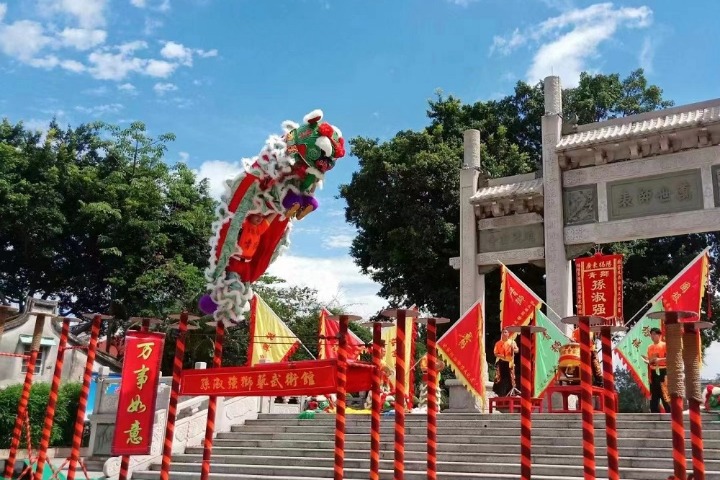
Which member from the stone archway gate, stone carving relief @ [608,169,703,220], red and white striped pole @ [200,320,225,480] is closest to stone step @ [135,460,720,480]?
red and white striped pole @ [200,320,225,480]

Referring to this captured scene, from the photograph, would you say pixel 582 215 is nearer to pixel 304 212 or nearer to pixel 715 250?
pixel 304 212

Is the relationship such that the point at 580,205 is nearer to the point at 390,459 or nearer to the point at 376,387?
the point at 390,459

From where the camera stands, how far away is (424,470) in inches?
349

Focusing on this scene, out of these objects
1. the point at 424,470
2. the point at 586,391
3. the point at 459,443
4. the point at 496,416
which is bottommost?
the point at 424,470

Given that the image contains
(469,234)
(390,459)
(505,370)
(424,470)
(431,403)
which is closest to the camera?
(431,403)

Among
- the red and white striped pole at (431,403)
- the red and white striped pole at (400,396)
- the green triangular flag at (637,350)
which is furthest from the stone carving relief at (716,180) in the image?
the red and white striped pole at (400,396)

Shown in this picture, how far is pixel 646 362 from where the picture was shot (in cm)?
986

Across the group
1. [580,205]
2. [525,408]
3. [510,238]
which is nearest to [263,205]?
[525,408]

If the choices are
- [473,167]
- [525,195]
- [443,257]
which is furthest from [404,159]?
[525,195]

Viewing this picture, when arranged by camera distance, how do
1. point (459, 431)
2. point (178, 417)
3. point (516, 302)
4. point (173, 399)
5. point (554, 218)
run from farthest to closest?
point (554, 218) < point (516, 302) < point (178, 417) < point (459, 431) < point (173, 399)

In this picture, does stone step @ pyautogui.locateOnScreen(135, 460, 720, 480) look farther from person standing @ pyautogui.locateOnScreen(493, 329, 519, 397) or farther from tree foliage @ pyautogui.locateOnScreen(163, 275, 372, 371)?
tree foliage @ pyautogui.locateOnScreen(163, 275, 372, 371)

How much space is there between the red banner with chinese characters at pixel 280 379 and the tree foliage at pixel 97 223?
524 inches

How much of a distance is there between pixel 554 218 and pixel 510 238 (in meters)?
1.12

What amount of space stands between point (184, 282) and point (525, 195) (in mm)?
11503
